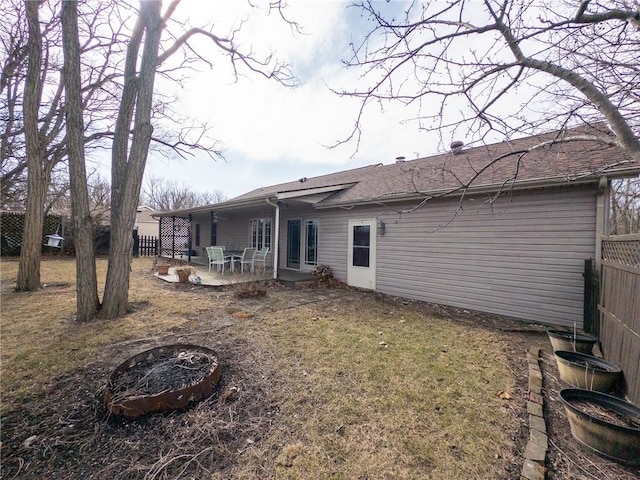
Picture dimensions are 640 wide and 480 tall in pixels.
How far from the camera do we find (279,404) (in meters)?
2.81

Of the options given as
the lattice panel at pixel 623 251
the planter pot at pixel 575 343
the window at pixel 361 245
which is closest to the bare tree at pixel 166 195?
the window at pixel 361 245

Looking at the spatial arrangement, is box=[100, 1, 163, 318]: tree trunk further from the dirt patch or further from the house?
the house

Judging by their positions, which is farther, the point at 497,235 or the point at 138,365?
the point at 497,235

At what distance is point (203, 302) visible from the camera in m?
6.83

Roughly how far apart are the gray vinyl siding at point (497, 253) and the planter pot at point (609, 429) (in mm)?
2889

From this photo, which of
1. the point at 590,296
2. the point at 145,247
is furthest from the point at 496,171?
the point at 145,247

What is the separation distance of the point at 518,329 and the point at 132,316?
23.9ft

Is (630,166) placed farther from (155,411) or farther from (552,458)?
(155,411)

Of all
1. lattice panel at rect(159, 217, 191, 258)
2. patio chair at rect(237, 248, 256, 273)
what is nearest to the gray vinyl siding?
patio chair at rect(237, 248, 256, 273)

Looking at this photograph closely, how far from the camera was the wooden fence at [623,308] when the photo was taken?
272 cm

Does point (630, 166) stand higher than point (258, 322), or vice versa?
point (630, 166)

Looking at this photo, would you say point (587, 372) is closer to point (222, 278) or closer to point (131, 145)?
point (131, 145)

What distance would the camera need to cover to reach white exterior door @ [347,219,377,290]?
854cm

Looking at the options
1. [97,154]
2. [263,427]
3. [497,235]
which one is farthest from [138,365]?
[97,154]
